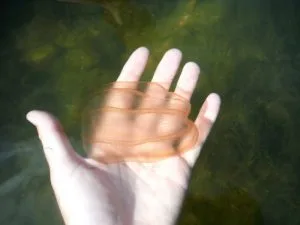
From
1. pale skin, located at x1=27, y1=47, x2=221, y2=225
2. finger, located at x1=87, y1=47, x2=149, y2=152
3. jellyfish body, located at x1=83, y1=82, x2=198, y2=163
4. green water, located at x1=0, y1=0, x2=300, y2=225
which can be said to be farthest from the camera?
green water, located at x1=0, y1=0, x2=300, y2=225

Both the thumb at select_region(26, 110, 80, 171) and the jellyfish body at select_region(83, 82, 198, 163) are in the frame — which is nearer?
the thumb at select_region(26, 110, 80, 171)

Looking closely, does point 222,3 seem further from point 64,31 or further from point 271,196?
point 271,196

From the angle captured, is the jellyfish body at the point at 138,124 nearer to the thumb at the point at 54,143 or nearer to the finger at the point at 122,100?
the finger at the point at 122,100

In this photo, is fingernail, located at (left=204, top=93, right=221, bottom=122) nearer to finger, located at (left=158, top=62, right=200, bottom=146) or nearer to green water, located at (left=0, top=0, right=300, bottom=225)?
finger, located at (left=158, top=62, right=200, bottom=146)

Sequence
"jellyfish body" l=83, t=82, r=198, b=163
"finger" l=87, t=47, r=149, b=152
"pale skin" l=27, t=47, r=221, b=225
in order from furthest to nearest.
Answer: "finger" l=87, t=47, r=149, b=152, "jellyfish body" l=83, t=82, r=198, b=163, "pale skin" l=27, t=47, r=221, b=225

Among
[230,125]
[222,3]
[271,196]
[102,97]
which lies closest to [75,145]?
[102,97]

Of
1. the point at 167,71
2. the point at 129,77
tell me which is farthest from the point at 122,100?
the point at 167,71

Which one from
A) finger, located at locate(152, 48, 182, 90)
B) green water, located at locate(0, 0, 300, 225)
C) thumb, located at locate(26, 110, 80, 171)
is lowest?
green water, located at locate(0, 0, 300, 225)

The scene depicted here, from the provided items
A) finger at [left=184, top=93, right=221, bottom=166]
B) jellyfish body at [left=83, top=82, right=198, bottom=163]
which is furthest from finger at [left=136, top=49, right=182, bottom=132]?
finger at [left=184, top=93, right=221, bottom=166]
